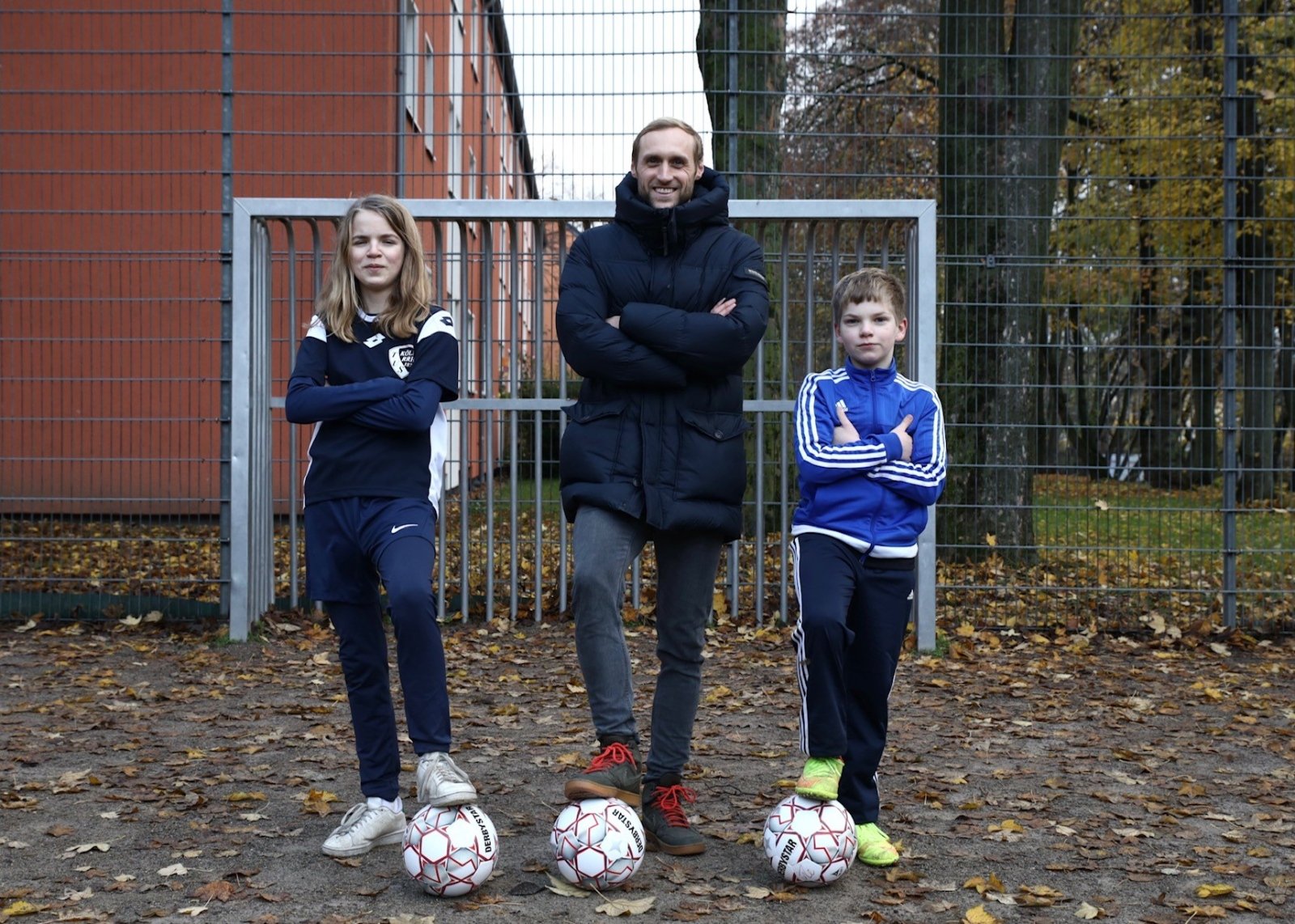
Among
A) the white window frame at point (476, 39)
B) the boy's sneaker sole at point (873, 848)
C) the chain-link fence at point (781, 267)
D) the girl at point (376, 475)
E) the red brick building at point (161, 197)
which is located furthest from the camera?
the white window frame at point (476, 39)

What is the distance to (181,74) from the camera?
957 cm

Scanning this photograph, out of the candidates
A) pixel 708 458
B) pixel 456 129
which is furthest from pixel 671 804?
pixel 456 129

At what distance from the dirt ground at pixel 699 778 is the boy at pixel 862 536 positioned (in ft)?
1.34

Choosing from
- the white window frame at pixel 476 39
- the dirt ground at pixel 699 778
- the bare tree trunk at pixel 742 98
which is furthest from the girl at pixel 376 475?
the white window frame at pixel 476 39

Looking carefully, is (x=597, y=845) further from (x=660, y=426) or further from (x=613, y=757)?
(x=660, y=426)

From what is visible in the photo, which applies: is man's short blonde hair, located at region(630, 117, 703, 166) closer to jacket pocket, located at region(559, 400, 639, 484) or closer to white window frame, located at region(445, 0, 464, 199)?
jacket pocket, located at region(559, 400, 639, 484)

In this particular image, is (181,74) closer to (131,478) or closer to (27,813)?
(131,478)

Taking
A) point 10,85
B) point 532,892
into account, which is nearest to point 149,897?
point 532,892

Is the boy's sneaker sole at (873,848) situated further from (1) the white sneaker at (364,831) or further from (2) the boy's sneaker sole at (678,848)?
(1) the white sneaker at (364,831)

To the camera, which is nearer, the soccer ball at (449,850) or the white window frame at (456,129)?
the soccer ball at (449,850)

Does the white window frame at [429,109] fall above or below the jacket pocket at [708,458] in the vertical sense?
above

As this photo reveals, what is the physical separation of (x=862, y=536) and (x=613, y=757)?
98cm

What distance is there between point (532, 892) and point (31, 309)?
235 inches

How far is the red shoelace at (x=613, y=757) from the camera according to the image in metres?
4.04
